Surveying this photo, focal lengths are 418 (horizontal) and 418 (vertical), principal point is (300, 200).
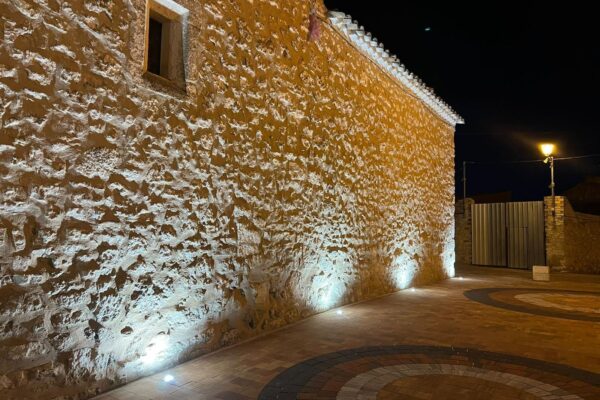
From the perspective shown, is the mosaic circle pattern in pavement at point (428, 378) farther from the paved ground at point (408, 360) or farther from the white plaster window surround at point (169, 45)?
the white plaster window surround at point (169, 45)

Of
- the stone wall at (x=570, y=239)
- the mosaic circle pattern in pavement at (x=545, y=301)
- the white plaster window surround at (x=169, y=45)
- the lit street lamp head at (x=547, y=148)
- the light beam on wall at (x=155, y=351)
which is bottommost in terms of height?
the mosaic circle pattern in pavement at (x=545, y=301)

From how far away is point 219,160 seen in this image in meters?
4.35

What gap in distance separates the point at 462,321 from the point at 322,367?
2.87 metres

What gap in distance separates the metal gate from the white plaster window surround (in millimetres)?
14408

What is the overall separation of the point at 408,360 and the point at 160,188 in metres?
2.83

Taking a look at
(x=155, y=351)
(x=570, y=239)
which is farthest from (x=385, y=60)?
(x=570, y=239)

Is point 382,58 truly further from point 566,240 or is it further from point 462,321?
point 566,240

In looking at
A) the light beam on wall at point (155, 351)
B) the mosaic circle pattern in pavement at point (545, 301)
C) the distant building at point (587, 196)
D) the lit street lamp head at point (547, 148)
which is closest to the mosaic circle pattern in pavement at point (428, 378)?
the light beam on wall at point (155, 351)

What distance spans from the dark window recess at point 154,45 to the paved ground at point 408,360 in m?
2.82

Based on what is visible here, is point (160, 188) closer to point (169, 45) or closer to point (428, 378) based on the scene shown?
point (169, 45)

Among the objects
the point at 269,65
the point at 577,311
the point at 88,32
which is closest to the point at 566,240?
the point at 577,311

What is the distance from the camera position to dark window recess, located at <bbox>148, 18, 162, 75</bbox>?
4.01 m

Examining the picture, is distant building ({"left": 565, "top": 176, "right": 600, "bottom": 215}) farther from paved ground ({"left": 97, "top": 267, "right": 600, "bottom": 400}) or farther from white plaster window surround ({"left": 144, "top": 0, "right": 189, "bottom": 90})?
white plaster window surround ({"left": 144, "top": 0, "right": 189, "bottom": 90})

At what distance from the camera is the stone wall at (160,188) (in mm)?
2783
